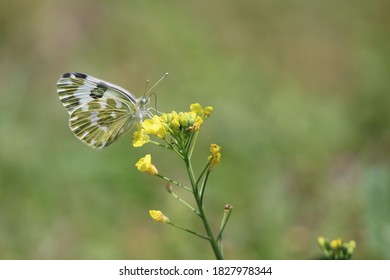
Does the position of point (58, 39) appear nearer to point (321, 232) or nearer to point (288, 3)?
point (288, 3)

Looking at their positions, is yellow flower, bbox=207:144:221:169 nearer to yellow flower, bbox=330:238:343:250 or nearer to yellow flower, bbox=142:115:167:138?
yellow flower, bbox=142:115:167:138

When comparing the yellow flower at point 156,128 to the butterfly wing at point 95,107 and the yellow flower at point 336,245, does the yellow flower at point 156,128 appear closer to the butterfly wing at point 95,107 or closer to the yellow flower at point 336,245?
the butterfly wing at point 95,107

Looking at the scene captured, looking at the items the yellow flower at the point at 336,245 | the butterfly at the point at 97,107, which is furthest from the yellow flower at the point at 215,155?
the butterfly at the point at 97,107

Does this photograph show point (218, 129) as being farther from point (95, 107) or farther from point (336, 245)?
point (336, 245)

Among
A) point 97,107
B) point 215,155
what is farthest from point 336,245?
point 97,107

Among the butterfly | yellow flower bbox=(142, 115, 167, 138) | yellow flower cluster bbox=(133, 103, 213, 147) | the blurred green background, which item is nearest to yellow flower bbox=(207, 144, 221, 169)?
yellow flower cluster bbox=(133, 103, 213, 147)

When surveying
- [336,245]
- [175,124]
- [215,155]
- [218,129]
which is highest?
[218,129]

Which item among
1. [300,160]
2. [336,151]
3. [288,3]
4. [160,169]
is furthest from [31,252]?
[288,3]
